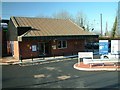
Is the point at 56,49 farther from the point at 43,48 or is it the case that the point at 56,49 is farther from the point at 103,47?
the point at 103,47

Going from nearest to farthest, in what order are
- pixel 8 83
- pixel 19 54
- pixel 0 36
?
pixel 8 83, pixel 19 54, pixel 0 36

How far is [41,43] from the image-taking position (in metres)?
30.0

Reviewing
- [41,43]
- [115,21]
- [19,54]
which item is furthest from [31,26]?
[115,21]

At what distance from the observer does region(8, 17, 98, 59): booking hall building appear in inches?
1096

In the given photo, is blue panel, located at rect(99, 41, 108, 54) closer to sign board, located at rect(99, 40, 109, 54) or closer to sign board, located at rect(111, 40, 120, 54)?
sign board, located at rect(99, 40, 109, 54)

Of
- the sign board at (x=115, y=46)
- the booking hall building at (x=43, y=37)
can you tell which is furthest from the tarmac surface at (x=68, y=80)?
the booking hall building at (x=43, y=37)

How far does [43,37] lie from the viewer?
2820cm

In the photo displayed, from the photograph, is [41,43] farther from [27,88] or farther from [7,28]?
[27,88]

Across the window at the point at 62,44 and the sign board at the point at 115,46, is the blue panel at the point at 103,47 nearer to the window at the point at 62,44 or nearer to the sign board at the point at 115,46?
the sign board at the point at 115,46

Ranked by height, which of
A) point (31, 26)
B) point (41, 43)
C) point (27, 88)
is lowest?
point (27, 88)

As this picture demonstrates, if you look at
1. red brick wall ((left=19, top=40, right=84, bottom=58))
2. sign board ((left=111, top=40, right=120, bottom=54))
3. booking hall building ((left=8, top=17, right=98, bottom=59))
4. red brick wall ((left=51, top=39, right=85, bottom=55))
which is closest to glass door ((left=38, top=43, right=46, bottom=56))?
booking hall building ((left=8, top=17, right=98, bottom=59))

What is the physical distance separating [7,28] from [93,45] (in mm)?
17487

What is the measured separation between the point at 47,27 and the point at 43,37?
163 inches

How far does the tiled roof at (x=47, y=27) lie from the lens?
29.4m
